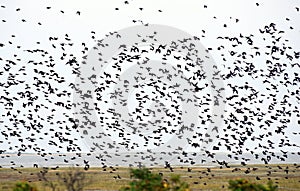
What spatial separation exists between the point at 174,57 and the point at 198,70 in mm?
2269

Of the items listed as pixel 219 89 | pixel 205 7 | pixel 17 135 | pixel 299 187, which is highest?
pixel 205 7

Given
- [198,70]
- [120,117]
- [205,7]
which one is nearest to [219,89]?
[198,70]

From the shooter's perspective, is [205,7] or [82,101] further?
[82,101]

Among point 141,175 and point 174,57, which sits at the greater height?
point 174,57

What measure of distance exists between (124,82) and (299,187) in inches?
886

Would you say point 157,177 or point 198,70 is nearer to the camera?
point 157,177

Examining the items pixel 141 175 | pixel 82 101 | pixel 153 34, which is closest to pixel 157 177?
pixel 141 175

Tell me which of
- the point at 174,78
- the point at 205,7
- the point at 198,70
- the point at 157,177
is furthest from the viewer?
the point at 174,78

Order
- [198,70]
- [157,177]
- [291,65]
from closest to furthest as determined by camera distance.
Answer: [157,177] → [291,65] → [198,70]

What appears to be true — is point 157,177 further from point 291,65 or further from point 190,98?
point 190,98

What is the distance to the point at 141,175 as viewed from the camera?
1934cm

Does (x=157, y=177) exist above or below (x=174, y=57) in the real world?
below

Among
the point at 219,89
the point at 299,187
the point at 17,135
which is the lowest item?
the point at 299,187

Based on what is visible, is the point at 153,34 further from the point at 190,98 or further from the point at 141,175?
the point at 141,175
